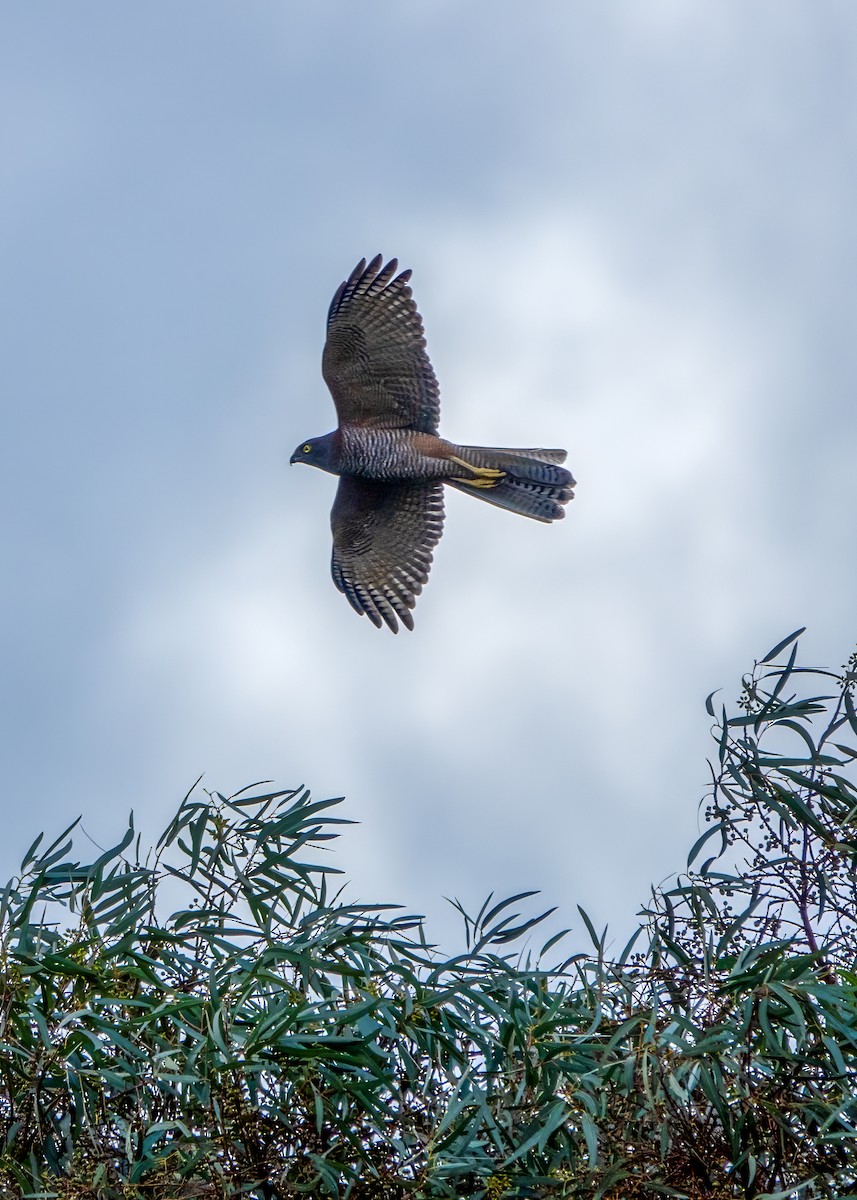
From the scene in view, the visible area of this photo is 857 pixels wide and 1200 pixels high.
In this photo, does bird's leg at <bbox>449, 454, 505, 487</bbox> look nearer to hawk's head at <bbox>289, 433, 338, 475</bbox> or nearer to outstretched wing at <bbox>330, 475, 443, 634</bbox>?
outstretched wing at <bbox>330, 475, 443, 634</bbox>

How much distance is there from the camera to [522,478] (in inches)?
328

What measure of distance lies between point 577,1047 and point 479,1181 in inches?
9.5

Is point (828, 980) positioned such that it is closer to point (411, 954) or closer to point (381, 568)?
point (411, 954)

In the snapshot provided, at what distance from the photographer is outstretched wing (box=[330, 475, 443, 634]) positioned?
880cm

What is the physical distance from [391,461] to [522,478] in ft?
2.46

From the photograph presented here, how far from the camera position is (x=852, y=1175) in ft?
7.12

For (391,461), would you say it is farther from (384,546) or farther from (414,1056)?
(414,1056)

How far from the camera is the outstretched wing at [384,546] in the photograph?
8797 millimetres

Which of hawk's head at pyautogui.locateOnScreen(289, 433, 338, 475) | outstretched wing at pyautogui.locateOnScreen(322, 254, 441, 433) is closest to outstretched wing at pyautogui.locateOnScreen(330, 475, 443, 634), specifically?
hawk's head at pyautogui.locateOnScreen(289, 433, 338, 475)

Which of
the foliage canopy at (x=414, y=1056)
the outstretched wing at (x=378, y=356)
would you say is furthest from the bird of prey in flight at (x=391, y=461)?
the foliage canopy at (x=414, y=1056)

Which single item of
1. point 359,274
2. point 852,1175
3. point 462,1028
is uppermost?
point 359,274

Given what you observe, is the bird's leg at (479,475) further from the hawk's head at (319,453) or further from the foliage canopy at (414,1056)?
the foliage canopy at (414,1056)

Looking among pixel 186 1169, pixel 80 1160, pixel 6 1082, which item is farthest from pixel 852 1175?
pixel 6 1082

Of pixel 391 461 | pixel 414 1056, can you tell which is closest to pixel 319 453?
pixel 391 461
